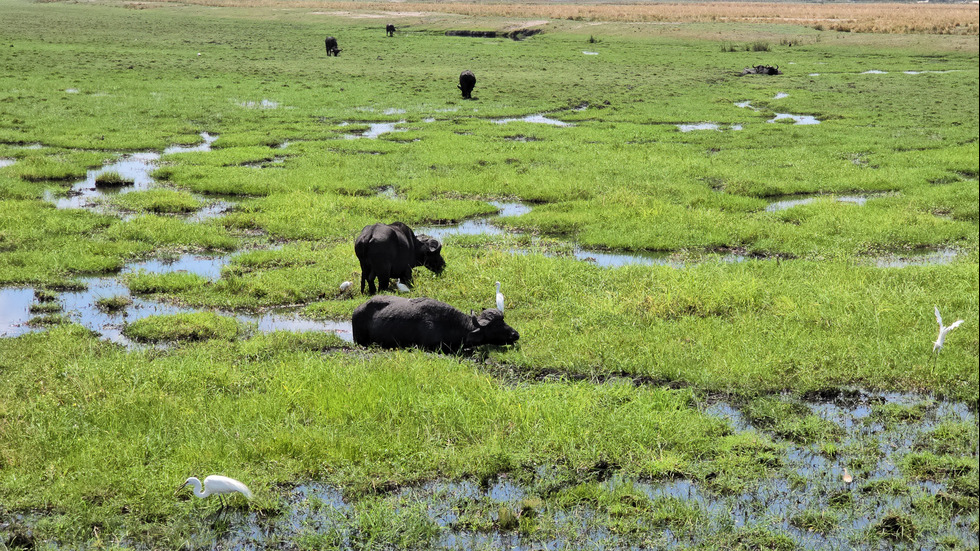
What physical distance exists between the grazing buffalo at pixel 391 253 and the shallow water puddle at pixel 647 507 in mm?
4498

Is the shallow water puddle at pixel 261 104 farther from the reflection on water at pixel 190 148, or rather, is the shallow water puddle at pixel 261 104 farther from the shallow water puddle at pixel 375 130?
the reflection on water at pixel 190 148

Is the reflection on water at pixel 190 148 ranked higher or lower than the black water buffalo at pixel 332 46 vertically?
lower

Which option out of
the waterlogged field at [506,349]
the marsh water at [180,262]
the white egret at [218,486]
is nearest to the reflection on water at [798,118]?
the waterlogged field at [506,349]

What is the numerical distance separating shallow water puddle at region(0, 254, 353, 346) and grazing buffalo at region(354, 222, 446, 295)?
0.85m

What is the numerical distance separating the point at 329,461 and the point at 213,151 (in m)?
15.8

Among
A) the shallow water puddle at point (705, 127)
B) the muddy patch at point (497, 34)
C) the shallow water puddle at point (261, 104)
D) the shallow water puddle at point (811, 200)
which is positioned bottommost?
the shallow water puddle at point (811, 200)

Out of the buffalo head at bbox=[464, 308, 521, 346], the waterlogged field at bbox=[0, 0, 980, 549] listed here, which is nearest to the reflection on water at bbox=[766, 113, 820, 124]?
the waterlogged field at bbox=[0, 0, 980, 549]

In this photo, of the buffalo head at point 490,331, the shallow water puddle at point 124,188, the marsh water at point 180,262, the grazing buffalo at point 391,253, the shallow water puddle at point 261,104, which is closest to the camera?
the buffalo head at point 490,331

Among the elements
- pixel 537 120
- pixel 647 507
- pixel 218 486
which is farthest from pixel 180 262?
pixel 537 120

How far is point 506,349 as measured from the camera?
31.0 feet

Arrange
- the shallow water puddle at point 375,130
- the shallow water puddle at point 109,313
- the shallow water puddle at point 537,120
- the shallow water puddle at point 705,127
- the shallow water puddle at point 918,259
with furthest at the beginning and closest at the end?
the shallow water puddle at point 537,120
the shallow water puddle at point 705,127
the shallow water puddle at point 375,130
the shallow water puddle at point 918,259
the shallow water puddle at point 109,313

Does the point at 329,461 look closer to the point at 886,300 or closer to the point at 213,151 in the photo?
the point at 886,300

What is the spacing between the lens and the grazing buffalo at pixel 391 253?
35.6 feet

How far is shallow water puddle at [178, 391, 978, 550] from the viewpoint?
19.8 ft
